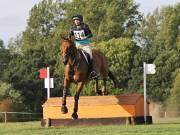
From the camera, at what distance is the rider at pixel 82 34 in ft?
55.9

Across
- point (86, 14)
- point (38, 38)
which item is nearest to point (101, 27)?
point (86, 14)

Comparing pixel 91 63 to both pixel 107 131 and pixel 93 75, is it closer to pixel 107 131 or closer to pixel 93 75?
pixel 93 75

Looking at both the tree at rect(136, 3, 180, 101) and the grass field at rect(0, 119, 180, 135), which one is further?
the tree at rect(136, 3, 180, 101)

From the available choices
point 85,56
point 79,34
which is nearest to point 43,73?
point 85,56

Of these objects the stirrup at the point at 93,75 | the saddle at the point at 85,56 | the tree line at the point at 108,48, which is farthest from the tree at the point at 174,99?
the saddle at the point at 85,56

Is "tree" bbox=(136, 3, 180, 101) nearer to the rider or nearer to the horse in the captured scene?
the rider

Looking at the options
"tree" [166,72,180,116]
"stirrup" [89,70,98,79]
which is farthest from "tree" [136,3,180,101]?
"stirrup" [89,70,98,79]

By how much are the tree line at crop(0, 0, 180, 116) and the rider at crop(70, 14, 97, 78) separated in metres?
37.8

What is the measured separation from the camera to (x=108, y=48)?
228 feet

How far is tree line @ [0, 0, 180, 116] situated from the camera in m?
63.8

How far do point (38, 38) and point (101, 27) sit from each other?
50.5 feet

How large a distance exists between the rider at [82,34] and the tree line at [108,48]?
37.8 meters

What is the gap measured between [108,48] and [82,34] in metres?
52.2

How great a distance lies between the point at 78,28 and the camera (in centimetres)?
1705
